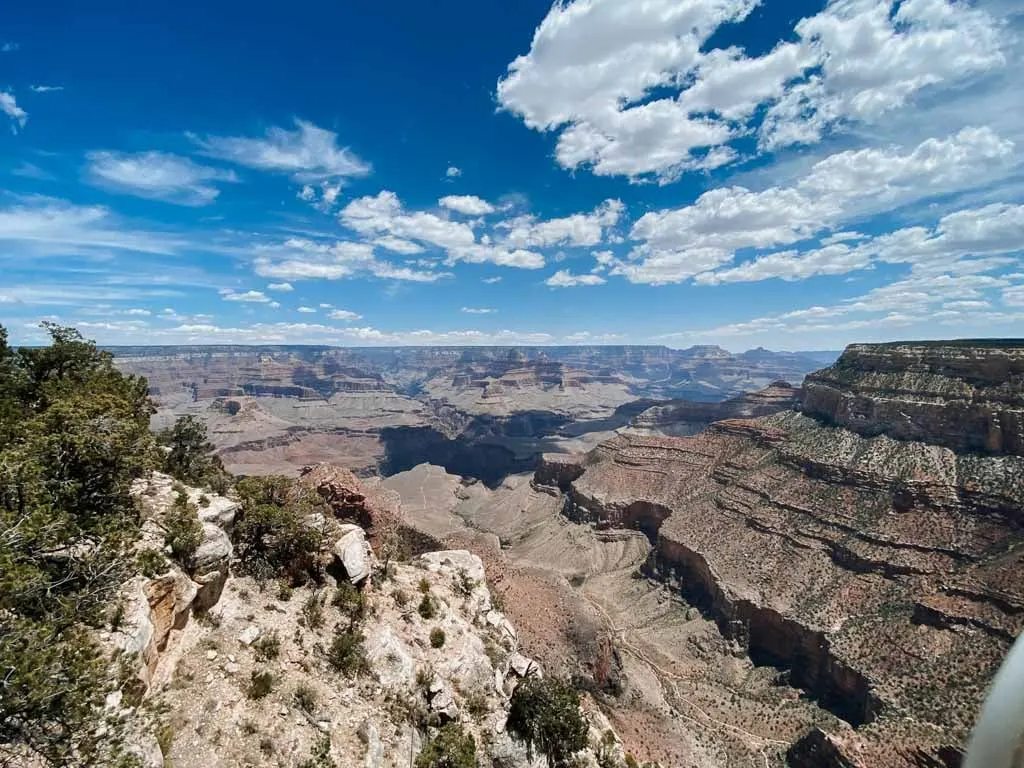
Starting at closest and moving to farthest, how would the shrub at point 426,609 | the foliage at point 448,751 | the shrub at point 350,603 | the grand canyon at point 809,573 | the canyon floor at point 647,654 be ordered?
1. the foliage at point 448,751
2. the shrub at point 350,603
3. the shrub at point 426,609
4. the canyon floor at point 647,654
5. the grand canyon at point 809,573

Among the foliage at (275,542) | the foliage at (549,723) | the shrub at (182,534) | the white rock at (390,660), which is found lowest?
the foliage at (549,723)

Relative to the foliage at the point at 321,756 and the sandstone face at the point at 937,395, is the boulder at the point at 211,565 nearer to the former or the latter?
the foliage at the point at 321,756

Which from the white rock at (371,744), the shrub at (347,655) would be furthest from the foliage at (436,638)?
the white rock at (371,744)

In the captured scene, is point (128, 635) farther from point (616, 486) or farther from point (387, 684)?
point (616, 486)

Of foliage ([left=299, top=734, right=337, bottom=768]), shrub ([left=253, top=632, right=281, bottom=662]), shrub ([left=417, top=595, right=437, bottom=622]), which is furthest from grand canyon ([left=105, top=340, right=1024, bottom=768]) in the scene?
foliage ([left=299, top=734, right=337, bottom=768])

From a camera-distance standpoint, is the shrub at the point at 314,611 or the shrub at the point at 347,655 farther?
the shrub at the point at 314,611

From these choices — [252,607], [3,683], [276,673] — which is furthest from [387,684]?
[3,683]
